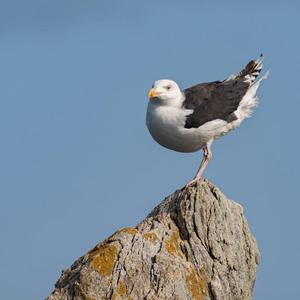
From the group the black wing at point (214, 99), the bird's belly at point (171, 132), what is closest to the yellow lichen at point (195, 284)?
the bird's belly at point (171, 132)

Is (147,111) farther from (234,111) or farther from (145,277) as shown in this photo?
(145,277)

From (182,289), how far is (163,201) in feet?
8.72

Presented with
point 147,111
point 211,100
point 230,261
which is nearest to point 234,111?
point 211,100

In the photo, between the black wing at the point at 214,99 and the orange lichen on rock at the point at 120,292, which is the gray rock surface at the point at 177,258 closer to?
the orange lichen on rock at the point at 120,292

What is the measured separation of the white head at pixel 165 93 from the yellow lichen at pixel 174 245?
10.1 ft

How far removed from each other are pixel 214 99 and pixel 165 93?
1.53 meters

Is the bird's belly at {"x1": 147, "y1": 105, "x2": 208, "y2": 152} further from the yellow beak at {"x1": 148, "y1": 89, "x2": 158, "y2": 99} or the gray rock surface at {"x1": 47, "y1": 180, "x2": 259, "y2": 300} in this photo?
the gray rock surface at {"x1": 47, "y1": 180, "x2": 259, "y2": 300}

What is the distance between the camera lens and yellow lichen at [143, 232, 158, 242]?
16859mm

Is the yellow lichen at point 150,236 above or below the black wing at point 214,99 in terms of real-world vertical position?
below

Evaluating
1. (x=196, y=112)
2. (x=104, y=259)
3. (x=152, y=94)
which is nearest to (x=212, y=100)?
(x=196, y=112)

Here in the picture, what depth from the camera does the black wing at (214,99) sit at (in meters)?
19.5

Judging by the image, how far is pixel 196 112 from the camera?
19531 millimetres

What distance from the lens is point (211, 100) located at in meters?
20.1

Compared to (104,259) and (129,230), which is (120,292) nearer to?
(104,259)
